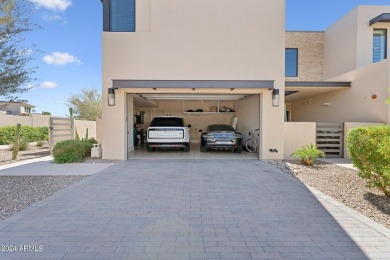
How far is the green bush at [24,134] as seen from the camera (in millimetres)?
15078

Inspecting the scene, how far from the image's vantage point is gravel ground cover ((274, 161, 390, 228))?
13.4 ft

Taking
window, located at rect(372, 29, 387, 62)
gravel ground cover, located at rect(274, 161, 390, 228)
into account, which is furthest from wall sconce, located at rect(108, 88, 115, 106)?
window, located at rect(372, 29, 387, 62)

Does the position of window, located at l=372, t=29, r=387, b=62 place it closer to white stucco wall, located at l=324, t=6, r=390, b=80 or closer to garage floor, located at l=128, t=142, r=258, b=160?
white stucco wall, located at l=324, t=6, r=390, b=80

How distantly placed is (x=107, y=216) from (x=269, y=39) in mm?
8424

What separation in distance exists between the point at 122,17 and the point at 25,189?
771 centimetres

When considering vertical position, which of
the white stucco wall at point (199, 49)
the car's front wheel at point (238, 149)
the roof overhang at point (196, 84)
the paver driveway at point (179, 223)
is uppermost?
the white stucco wall at point (199, 49)

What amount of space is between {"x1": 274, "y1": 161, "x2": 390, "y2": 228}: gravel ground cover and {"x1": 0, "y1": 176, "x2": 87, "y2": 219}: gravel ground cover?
6.01 metres

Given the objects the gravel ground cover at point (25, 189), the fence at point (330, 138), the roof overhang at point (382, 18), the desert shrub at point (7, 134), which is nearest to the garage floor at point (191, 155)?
the fence at point (330, 138)

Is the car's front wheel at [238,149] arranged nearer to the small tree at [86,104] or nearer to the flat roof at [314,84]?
the flat roof at [314,84]

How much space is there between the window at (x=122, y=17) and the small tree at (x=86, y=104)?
14228 millimetres

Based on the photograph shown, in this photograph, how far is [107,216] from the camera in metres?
3.78

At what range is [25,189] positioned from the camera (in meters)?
5.23

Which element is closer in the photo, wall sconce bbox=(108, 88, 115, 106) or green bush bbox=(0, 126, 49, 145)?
wall sconce bbox=(108, 88, 115, 106)

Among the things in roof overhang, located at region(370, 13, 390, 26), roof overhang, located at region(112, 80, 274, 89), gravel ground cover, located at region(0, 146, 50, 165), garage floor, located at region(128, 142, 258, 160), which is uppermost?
roof overhang, located at region(370, 13, 390, 26)
